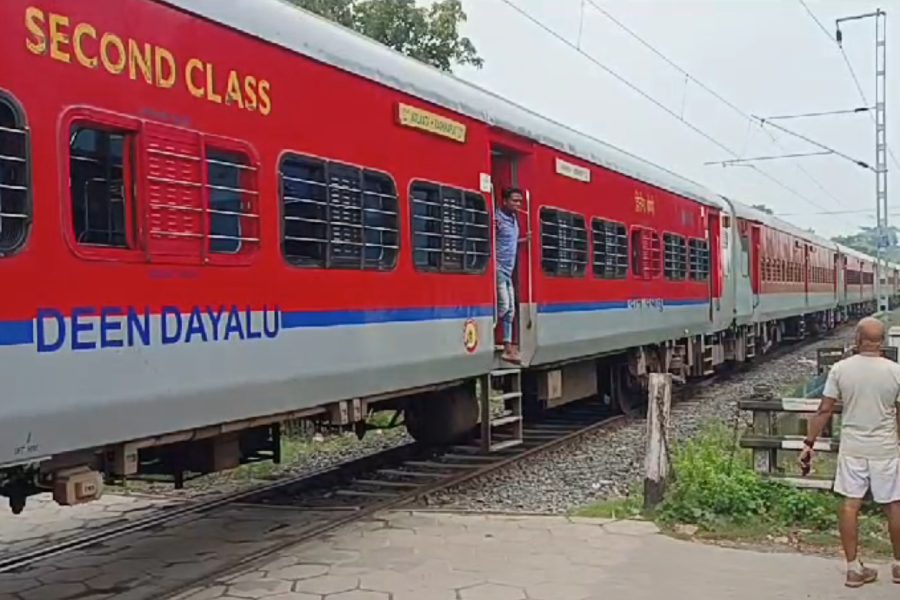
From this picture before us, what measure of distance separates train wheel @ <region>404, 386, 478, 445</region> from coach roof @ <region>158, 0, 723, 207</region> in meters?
2.43

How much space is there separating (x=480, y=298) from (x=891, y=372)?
396 centimetres

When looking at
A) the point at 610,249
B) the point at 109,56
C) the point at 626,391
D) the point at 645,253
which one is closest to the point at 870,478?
the point at 109,56

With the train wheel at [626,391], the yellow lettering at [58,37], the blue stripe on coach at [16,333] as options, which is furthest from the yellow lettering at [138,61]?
the train wheel at [626,391]

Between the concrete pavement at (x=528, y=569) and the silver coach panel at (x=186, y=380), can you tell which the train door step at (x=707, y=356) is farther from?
the concrete pavement at (x=528, y=569)

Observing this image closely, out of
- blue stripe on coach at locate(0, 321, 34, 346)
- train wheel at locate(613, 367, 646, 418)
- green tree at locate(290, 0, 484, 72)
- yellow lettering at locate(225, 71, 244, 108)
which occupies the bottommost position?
train wheel at locate(613, 367, 646, 418)

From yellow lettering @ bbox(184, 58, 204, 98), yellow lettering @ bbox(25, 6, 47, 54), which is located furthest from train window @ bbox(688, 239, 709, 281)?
yellow lettering @ bbox(25, 6, 47, 54)

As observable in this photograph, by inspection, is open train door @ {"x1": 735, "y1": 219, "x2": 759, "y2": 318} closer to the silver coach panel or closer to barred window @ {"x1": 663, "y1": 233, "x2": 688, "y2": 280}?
barred window @ {"x1": 663, "y1": 233, "x2": 688, "y2": 280}

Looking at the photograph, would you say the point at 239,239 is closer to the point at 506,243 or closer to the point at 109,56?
the point at 109,56

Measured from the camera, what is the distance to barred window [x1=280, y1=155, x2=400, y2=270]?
21.3 feet

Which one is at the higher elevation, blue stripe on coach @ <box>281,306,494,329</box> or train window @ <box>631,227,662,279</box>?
train window @ <box>631,227,662,279</box>

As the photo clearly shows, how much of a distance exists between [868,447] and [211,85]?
3986mm

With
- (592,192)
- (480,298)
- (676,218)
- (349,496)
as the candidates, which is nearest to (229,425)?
(349,496)

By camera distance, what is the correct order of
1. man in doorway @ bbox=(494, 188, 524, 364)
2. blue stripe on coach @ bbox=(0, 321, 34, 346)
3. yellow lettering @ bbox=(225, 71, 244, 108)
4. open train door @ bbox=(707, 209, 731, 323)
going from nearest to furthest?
blue stripe on coach @ bbox=(0, 321, 34, 346)
yellow lettering @ bbox=(225, 71, 244, 108)
man in doorway @ bbox=(494, 188, 524, 364)
open train door @ bbox=(707, 209, 731, 323)

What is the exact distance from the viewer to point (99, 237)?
16.4 ft
